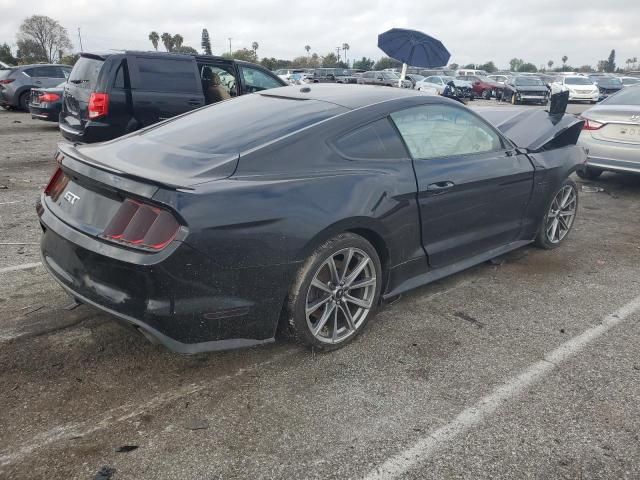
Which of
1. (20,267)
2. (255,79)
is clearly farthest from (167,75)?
(20,267)

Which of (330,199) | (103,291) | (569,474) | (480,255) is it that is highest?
(330,199)

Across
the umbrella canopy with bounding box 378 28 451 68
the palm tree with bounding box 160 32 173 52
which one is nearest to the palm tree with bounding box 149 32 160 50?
the palm tree with bounding box 160 32 173 52

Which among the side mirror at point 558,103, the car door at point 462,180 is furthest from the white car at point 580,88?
the car door at point 462,180

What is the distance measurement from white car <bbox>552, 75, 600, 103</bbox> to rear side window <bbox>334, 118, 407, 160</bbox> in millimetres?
28370

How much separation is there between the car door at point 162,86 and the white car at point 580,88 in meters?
25.4

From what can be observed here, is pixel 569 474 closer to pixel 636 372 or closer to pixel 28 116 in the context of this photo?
pixel 636 372

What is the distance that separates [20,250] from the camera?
4.59m

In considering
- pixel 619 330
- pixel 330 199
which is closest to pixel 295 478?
pixel 330 199

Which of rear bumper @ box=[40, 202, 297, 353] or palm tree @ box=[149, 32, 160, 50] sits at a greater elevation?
palm tree @ box=[149, 32, 160, 50]

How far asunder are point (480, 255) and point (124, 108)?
5412 mm

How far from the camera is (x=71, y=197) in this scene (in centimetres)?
290

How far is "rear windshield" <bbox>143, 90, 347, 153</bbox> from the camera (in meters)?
3.08

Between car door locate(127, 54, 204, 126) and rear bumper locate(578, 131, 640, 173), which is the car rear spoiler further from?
car door locate(127, 54, 204, 126)

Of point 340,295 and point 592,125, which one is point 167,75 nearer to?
point 340,295
